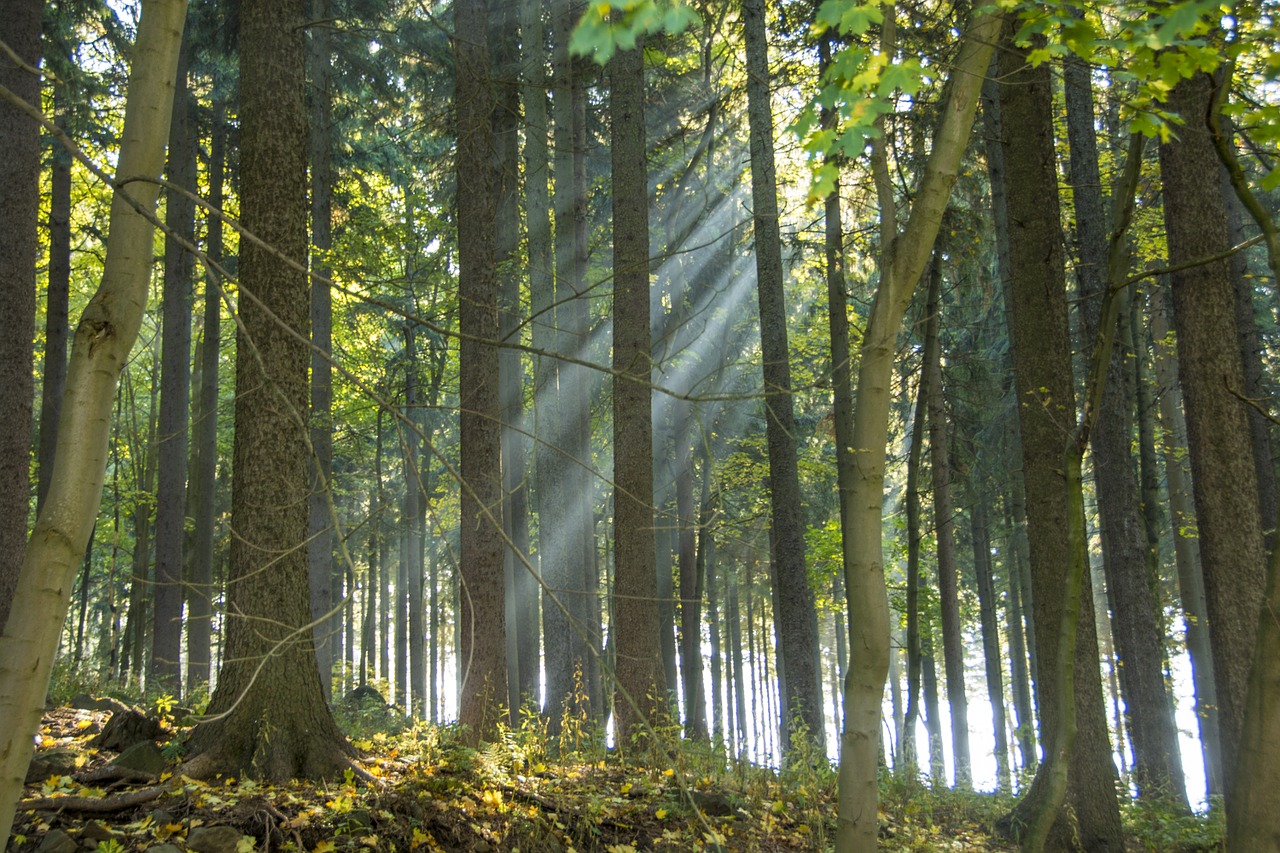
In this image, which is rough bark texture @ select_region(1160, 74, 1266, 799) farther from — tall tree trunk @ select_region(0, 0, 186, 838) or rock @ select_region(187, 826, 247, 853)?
tall tree trunk @ select_region(0, 0, 186, 838)

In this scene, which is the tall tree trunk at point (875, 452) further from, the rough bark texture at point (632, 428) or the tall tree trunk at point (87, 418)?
the rough bark texture at point (632, 428)

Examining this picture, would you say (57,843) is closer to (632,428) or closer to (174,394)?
(632,428)

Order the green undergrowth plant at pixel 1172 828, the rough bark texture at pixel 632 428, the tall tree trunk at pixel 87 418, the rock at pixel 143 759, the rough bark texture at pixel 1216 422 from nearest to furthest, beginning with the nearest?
the tall tree trunk at pixel 87 418, the rock at pixel 143 759, the rough bark texture at pixel 1216 422, the green undergrowth plant at pixel 1172 828, the rough bark texture at pixel 632 428

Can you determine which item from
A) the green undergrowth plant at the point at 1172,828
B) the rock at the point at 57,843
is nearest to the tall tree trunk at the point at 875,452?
the rock at the point at 57,843

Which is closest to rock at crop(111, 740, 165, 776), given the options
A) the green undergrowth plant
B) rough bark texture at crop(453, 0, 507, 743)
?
rough bark texture at crop(453, 0, 507, 743)

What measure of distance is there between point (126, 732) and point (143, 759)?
741 mm

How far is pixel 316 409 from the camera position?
467 inches

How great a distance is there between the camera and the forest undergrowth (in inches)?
189

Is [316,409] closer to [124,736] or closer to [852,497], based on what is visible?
[124,736]

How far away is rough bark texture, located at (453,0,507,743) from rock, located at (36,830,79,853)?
171 inches

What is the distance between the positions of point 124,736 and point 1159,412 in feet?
63.3

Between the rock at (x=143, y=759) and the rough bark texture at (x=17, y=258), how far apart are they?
9.51 ft

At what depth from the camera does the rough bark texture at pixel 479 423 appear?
912 centimetres

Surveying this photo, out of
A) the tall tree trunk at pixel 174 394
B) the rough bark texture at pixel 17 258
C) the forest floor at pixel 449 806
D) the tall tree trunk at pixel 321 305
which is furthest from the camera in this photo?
the tall tree trunk at pixel 174 394
